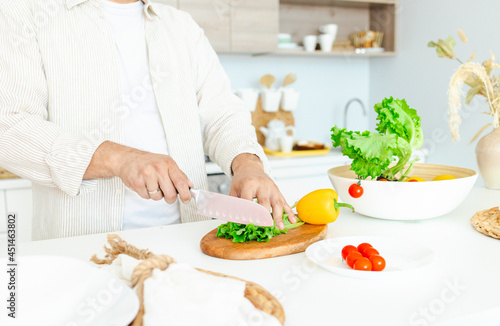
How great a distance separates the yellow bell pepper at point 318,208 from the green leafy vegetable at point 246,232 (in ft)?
0.28

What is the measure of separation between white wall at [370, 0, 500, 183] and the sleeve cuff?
Answer: 215 centimetres

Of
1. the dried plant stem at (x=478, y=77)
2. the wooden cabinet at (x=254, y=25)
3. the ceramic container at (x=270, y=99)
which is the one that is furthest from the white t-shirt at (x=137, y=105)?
the ceramic container at (x=270, y=99)

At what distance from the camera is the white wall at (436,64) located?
2.49 m

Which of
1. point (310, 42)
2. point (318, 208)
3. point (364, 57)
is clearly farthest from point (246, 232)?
point (364, 57)

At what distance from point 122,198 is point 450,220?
0.81m

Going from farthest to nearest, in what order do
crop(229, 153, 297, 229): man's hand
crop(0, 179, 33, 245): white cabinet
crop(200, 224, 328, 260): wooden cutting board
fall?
crop(0, 179, 33, 245): white cabinet, crop(229, 153, 297, 229): man's hand, crop(200, 224, 328, 260): wooden cutting board

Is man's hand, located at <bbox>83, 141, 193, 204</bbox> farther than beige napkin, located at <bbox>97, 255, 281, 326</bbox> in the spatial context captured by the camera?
Yes

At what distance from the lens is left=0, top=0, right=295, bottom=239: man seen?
1007mm

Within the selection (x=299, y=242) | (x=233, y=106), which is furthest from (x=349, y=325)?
(x=233, y=106)

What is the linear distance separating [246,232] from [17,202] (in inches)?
63.3

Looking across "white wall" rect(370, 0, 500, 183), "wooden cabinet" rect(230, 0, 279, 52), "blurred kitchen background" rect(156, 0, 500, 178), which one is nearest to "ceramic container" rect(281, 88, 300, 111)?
"blurred kitchen background" rect(156, 0, 500, 178)

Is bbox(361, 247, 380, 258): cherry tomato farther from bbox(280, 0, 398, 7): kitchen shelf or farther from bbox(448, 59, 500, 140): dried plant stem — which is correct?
bbox(280, 0, 398, 7): kitchen shelf

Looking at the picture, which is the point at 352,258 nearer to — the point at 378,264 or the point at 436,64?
the point at 378,264

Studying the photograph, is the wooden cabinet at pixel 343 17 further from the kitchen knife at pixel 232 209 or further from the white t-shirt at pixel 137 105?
the kitchen knife at pixel 232 209
